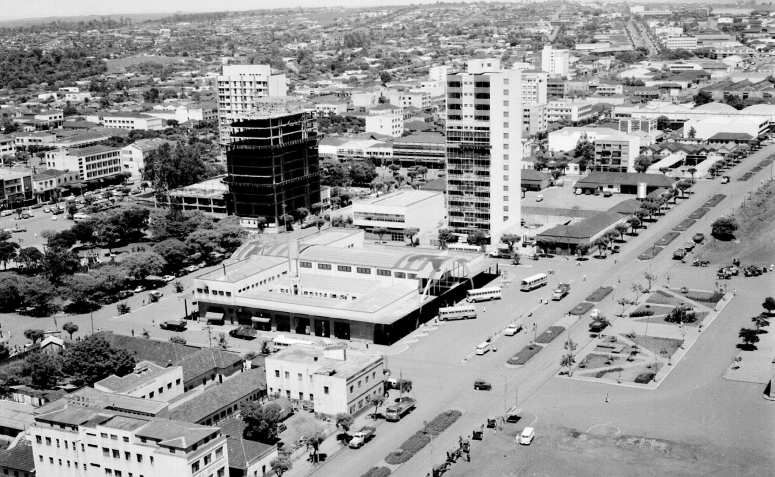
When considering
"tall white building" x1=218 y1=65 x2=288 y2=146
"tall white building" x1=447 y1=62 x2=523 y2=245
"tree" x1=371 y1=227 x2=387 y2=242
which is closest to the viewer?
"tall white building" x1=447 y1=62 x2=523 y2=245

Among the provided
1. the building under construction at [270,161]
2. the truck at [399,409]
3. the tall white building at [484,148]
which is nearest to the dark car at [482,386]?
the truck at [399,409]

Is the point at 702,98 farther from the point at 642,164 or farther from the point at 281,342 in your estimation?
the point at 281,342

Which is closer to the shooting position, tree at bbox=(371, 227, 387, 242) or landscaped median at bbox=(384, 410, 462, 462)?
landscaped median at bbox=(384, 410, 462, 462)

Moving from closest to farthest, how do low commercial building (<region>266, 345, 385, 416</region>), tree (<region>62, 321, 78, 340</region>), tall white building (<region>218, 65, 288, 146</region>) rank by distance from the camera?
low commercial building (<region>266, 345, 385, 416</region>) → tree (<region>62, 321, 78, 340</region>) → tall white building (<region>218, 65, 288, 146</region>)

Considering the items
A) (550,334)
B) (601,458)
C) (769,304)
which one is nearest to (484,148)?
(550,334)

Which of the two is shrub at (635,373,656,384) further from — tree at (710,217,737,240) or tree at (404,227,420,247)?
tree at (404,227,420,247)

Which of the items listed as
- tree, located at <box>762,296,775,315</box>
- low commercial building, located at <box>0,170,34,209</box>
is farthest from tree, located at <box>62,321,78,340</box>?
low commercial building, located at <box>0,170,34,209</box>
